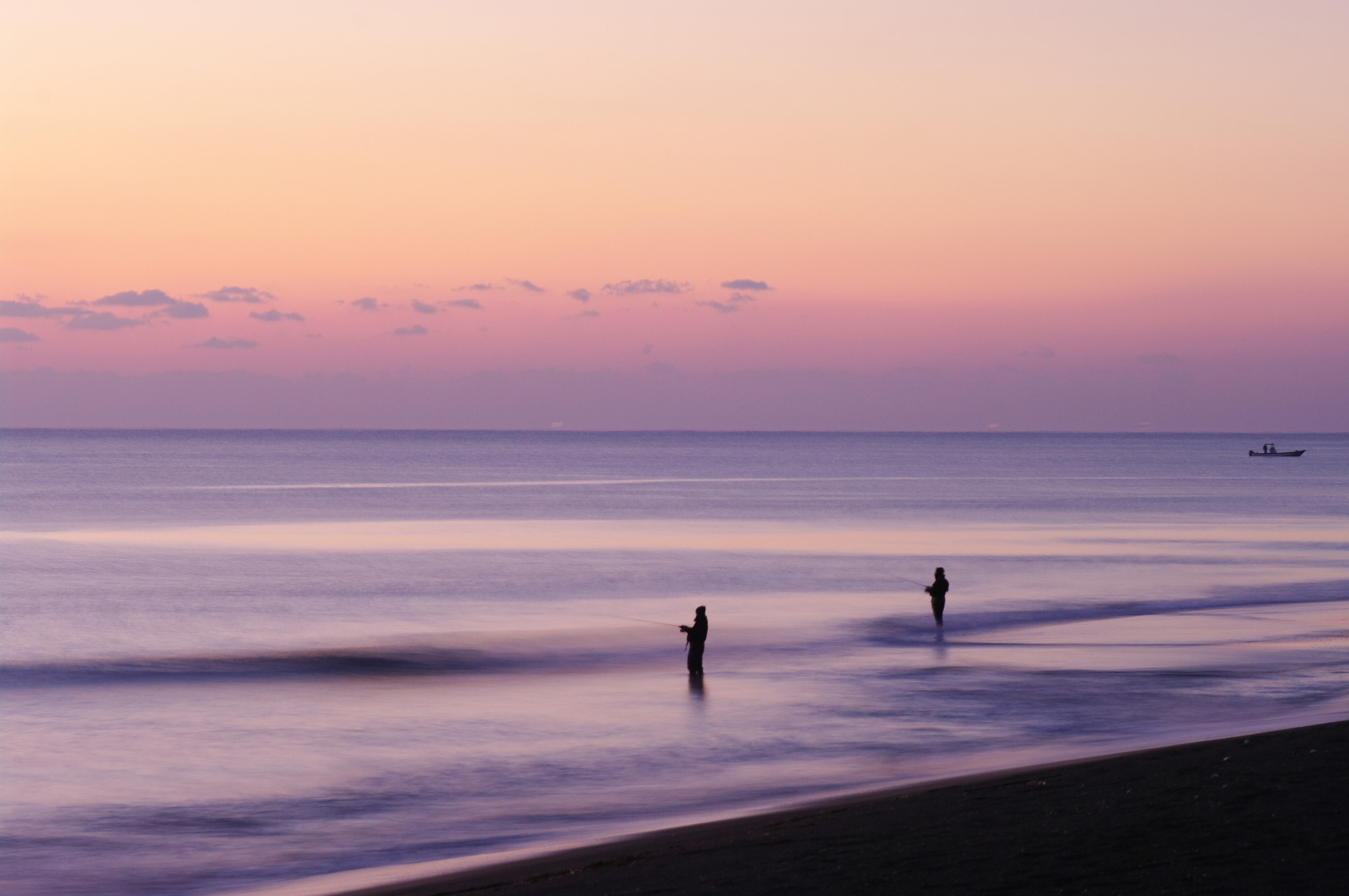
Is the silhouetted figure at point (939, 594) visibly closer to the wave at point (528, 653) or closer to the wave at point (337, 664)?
the wave at point (528, 653)

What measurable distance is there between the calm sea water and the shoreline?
1649 mm

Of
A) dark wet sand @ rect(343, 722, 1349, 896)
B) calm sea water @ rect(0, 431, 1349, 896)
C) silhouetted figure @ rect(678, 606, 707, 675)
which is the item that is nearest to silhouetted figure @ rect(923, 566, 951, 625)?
calm sea water @ rect(0, 431, 1349, 896)

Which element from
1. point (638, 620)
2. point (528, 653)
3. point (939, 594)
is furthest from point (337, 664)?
point (939, 594)

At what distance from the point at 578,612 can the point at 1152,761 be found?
2456 cm

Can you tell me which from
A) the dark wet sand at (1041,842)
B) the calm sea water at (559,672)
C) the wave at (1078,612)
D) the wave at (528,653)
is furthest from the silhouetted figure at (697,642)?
the dark wet sand at (1041,842)

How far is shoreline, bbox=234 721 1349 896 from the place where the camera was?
9719 mm

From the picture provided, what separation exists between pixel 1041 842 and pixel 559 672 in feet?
56.8

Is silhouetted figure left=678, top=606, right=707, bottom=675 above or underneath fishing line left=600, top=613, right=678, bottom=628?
above

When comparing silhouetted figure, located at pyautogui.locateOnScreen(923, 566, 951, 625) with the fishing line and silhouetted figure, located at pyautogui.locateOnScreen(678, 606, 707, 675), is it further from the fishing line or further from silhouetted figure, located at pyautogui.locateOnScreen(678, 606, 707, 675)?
silhouetted figure, located at pyautogui.locateOnScreen(678, 606, 707, 675)

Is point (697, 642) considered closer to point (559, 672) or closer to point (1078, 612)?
point (559, 672)

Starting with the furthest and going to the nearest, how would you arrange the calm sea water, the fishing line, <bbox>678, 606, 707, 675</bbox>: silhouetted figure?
the fishing line, <bbox>678, 606, 707, 675</bbox>: silhouetted figure, the calm sea water

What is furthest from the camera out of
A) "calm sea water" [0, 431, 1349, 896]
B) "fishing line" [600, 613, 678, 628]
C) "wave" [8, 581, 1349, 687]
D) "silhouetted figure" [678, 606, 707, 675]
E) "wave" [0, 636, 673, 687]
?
"fishing line" [600, 613, 678, 628]

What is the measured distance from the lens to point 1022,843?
10.7 m

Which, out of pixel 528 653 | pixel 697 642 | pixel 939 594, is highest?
pixel 939 594
